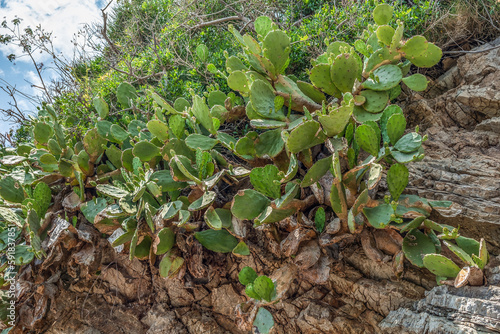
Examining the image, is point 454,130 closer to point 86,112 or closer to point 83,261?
point 83,261

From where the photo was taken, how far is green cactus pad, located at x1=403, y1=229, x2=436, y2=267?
149 centimetres

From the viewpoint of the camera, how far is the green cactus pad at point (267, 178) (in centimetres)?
167

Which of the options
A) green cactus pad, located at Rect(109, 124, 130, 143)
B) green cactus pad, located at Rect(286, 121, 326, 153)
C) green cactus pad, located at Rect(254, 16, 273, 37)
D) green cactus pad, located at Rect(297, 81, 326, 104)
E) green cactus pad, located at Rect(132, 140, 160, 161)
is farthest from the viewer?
green cactus pad, located at Rect(109, 124, 130, 143)

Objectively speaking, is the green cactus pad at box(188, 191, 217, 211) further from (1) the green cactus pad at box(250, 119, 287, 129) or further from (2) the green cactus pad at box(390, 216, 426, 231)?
(2) the green cactus pad at box(390, 216, 426, 231)

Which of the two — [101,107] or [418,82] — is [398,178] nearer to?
[418,82]

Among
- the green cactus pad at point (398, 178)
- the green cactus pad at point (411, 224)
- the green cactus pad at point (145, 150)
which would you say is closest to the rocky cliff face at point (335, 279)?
the green cactus pad at point (411, 224)

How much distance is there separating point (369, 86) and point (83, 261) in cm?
235

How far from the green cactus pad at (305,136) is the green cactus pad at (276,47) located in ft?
2.01

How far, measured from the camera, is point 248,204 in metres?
1.70

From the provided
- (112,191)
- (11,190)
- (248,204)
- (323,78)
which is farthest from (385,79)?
(11,190)

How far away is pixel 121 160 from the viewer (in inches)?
91.9

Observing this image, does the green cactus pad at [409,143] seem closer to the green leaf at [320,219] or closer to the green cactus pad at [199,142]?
the green leaf at [320,219]

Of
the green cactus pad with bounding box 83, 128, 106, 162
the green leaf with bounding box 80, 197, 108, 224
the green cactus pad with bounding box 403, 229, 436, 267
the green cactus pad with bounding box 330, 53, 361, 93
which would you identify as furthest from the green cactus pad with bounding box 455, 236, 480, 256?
the green cactus pad with bounding box 83, 128, 106, 162

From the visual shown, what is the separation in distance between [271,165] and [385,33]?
1025mm
